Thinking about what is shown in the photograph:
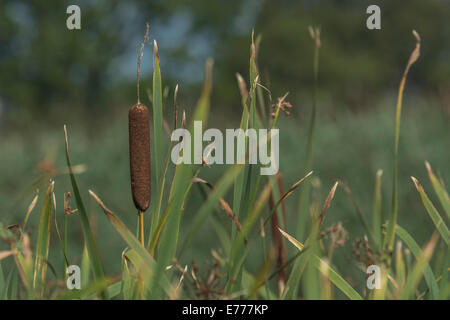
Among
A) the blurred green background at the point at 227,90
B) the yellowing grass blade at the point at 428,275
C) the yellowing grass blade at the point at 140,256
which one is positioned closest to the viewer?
the yellowing grass blade at the point at 140,256

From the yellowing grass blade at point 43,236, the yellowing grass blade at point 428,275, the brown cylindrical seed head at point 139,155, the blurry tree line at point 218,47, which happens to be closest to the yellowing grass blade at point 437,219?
the yellowing grass blade at point 428,275

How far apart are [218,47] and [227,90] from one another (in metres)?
3.25

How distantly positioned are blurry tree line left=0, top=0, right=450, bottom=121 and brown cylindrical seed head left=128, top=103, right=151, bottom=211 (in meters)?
16.1

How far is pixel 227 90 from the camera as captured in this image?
22109mm

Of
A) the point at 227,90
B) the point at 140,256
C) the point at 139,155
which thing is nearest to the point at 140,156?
the point at 139,155

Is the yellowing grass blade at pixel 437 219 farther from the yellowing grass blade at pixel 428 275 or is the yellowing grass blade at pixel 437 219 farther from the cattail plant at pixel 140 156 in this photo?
the cattail plant at pixel 140 156

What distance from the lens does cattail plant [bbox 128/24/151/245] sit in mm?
916

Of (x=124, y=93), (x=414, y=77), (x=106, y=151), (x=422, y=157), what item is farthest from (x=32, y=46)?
(x=414, y=77)

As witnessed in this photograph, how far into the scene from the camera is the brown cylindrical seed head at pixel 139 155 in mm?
916

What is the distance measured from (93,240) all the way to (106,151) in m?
5.70

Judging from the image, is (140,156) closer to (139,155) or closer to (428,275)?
(139,155)

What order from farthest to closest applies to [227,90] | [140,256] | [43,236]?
[227,90] < [43,236] < [140,256]

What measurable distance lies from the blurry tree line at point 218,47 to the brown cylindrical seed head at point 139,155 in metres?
16.1

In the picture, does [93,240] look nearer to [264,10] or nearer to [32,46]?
[32,46]
